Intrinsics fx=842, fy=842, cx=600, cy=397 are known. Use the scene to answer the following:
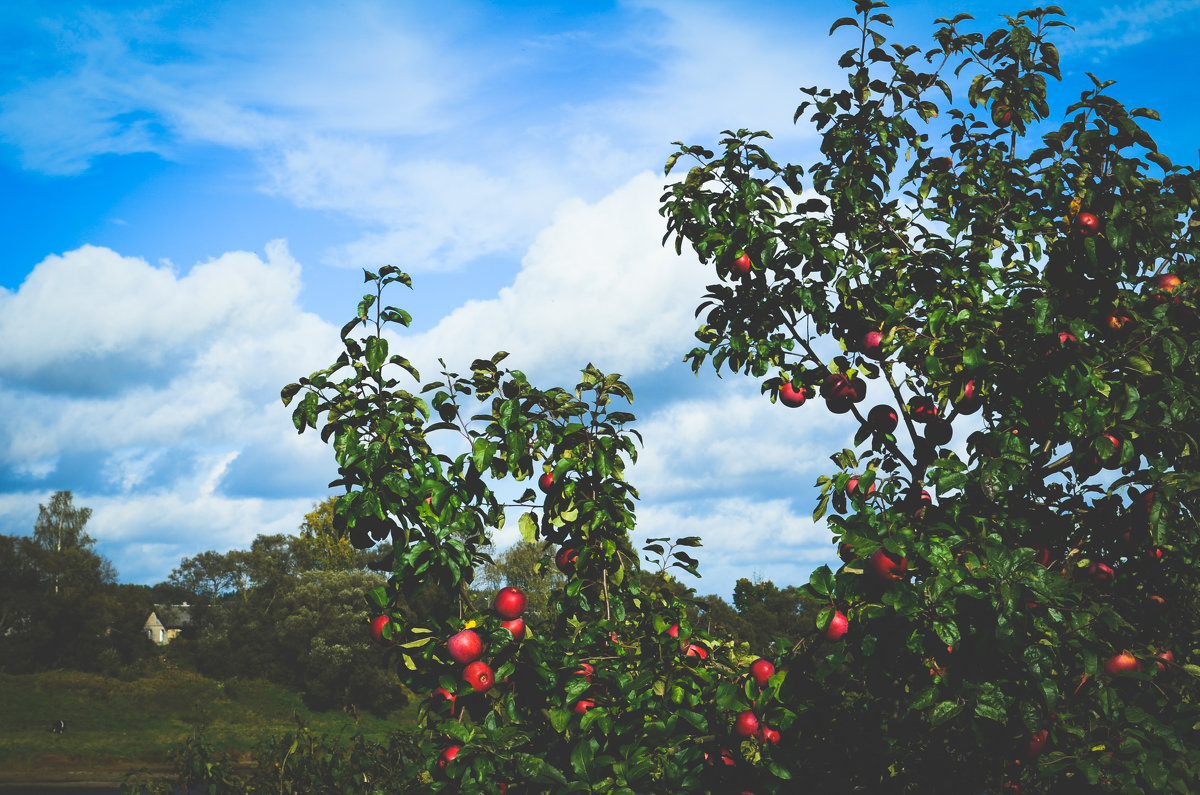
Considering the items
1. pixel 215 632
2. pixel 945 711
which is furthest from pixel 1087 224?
pixel 215 632

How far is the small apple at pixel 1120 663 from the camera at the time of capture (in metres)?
3.44

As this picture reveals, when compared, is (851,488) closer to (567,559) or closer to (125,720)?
(567,559)

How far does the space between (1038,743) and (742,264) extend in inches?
107

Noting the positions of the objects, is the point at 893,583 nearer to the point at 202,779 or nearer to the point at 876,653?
the point at 876,653

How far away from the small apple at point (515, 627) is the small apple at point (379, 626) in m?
0.51

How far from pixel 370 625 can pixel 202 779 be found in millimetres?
4237

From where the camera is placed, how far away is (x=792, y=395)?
5.02 meters

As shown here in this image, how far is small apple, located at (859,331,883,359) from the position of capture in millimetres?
4633

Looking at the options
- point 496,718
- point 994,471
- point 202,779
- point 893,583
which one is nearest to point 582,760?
point 496,718

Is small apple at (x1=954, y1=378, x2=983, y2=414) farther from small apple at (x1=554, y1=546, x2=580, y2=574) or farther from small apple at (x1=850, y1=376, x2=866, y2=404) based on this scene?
small apple at (x1=554, y1=546, x2=580, y2=574)

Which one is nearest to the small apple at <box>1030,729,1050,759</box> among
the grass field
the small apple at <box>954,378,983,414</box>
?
the small apple at <box>954,378,983,414</box>

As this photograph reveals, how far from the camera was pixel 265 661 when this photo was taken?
35.5 metres

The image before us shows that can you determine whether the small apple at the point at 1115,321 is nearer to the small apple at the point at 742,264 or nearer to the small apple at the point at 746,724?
the small apple at the point at 742,264

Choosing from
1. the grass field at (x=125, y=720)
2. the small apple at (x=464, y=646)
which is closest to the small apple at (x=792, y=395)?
the small apple at (x=464, y=646)
